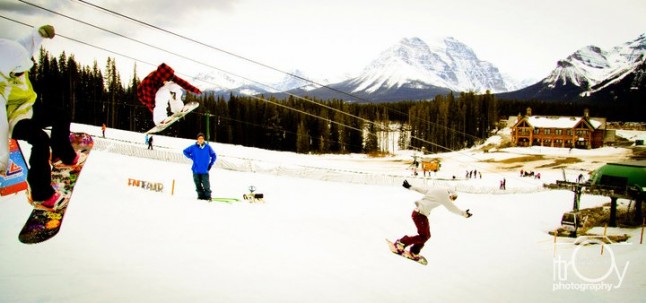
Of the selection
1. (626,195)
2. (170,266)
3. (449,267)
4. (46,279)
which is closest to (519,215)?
(626,195)

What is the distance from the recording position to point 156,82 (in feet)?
20.1

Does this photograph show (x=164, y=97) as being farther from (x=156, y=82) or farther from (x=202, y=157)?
(x=202, y=157)

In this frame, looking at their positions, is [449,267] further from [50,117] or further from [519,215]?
[519,215]

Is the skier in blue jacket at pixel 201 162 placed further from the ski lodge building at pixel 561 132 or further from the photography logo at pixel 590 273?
the ski lodge building at pixel 561 132

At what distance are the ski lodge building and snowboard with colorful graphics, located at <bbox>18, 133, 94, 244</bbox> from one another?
244 ft

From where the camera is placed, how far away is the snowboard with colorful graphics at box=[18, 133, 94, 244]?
3773 mm

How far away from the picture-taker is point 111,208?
614 cm

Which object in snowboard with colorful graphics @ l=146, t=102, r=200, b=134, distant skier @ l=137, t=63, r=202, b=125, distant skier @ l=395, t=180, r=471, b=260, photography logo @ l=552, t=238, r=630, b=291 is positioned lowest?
photography logo @ l=552, t=238, r=630, b=291

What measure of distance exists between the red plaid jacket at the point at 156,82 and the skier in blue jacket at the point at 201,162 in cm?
274

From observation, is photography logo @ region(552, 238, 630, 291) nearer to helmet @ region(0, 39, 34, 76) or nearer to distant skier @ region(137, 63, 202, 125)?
distant skier @ region(137, 63, 202, 125)

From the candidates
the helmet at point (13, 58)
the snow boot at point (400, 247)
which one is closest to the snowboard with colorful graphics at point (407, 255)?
the snow boot at point (400, 247)

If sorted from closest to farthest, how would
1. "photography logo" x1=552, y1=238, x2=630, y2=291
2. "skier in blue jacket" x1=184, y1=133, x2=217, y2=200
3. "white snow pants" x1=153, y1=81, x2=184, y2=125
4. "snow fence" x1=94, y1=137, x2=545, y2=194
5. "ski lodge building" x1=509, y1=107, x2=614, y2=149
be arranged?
1. "white snow pants" x1=153, y1=81, x2=184, y2=125
2. "photography logo" x1=552, y1=238, x2=630, y2=291
3. "skier in blue jacket" x1=184, y1=133, x2=217, y2=200
4. "snow fence" x1=94, y1=137, x2=545, y2=194
5. "ski lodge building" x1=509, y1=107, x2=614, y2=149

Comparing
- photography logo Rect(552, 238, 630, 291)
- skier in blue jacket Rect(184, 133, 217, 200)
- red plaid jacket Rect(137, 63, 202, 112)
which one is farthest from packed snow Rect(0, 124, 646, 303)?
red plaid jacket Rect(137, 63, 202, 112)

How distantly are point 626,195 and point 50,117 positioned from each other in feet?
65.6
